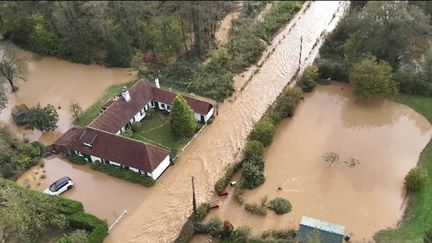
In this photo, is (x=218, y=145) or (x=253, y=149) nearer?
(x=253, y=149)

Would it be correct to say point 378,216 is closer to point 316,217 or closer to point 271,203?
point 316,217

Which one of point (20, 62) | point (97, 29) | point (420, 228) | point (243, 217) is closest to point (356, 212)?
point (420, 228)

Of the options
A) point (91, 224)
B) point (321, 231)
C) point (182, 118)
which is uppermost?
point (182, 118)

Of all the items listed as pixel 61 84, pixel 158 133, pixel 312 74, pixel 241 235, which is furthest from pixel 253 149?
pixel 61 84

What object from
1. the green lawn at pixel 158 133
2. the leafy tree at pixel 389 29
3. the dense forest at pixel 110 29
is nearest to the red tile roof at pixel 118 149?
the green lawn at pixel 158 133

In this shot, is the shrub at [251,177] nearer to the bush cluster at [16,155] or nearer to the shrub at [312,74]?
the shrub at [312,74]

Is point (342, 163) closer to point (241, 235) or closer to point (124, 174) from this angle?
point (241, 235)

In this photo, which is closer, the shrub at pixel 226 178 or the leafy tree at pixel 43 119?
the shrub at pixel 226 178
